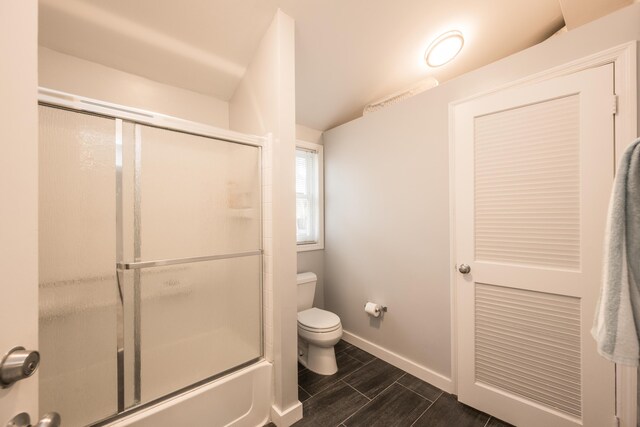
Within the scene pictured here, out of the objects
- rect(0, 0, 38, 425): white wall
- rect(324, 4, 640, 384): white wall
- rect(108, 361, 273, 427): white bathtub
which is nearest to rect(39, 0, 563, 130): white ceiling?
rect(324, 4, 640, 384): white wall

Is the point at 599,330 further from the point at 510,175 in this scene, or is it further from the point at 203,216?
the point at 203,216

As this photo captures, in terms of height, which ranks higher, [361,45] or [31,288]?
[361,45]

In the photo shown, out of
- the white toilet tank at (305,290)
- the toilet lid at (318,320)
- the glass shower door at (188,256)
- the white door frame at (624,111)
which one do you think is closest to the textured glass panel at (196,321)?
the glass shower door at (188,256)

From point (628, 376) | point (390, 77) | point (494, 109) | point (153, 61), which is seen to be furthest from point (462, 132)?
point (153, 61)

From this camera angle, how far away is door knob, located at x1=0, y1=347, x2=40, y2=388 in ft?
1.41

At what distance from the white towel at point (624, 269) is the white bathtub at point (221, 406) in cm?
150

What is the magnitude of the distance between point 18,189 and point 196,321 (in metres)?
1.13

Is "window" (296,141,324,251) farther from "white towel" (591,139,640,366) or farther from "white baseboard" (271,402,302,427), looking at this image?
"white towel" (591,139,640,366)

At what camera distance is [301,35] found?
1.64m

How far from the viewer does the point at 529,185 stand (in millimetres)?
1354

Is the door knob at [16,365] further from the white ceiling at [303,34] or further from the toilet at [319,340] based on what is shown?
the white ceiling at [303,34]

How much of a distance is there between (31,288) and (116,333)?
822mm

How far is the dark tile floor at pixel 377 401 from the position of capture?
1465 mm

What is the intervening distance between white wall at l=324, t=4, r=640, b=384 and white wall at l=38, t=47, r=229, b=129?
47.9 inches
